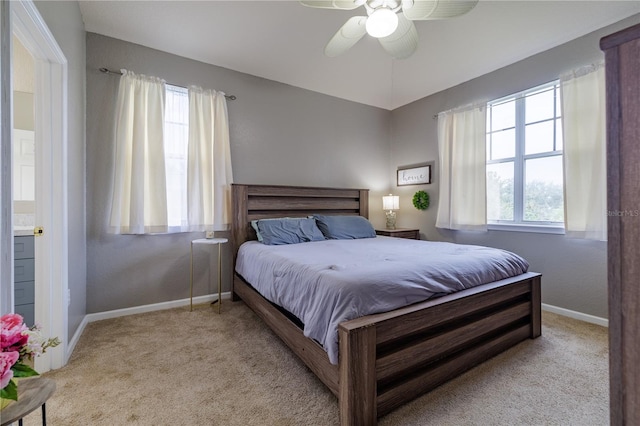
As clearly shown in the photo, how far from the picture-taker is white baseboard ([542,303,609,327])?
2561mm

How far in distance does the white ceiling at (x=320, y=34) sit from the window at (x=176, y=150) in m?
0.50

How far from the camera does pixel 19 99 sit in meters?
2.49

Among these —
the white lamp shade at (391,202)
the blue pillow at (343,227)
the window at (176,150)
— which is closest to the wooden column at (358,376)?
the blue pillow at (343,227)

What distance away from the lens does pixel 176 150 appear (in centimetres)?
302

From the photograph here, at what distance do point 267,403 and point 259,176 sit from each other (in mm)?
2544

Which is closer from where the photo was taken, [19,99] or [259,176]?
[19,99]

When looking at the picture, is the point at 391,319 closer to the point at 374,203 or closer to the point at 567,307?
the point at 567,307

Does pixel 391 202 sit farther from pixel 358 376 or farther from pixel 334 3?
pixel 358 376

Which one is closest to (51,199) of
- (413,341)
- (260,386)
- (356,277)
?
(260,386)

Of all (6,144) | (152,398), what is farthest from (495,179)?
(6,144)

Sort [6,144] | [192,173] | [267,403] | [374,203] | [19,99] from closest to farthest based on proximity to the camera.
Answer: [6,144], [267,403], [19,99], [192,173], [374,203]

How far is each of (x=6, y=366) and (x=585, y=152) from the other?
3801 mm

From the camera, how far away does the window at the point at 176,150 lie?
118 inches

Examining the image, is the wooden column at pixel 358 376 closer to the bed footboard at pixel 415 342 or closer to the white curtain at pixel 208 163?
the bed footboard at pixel 415 342
